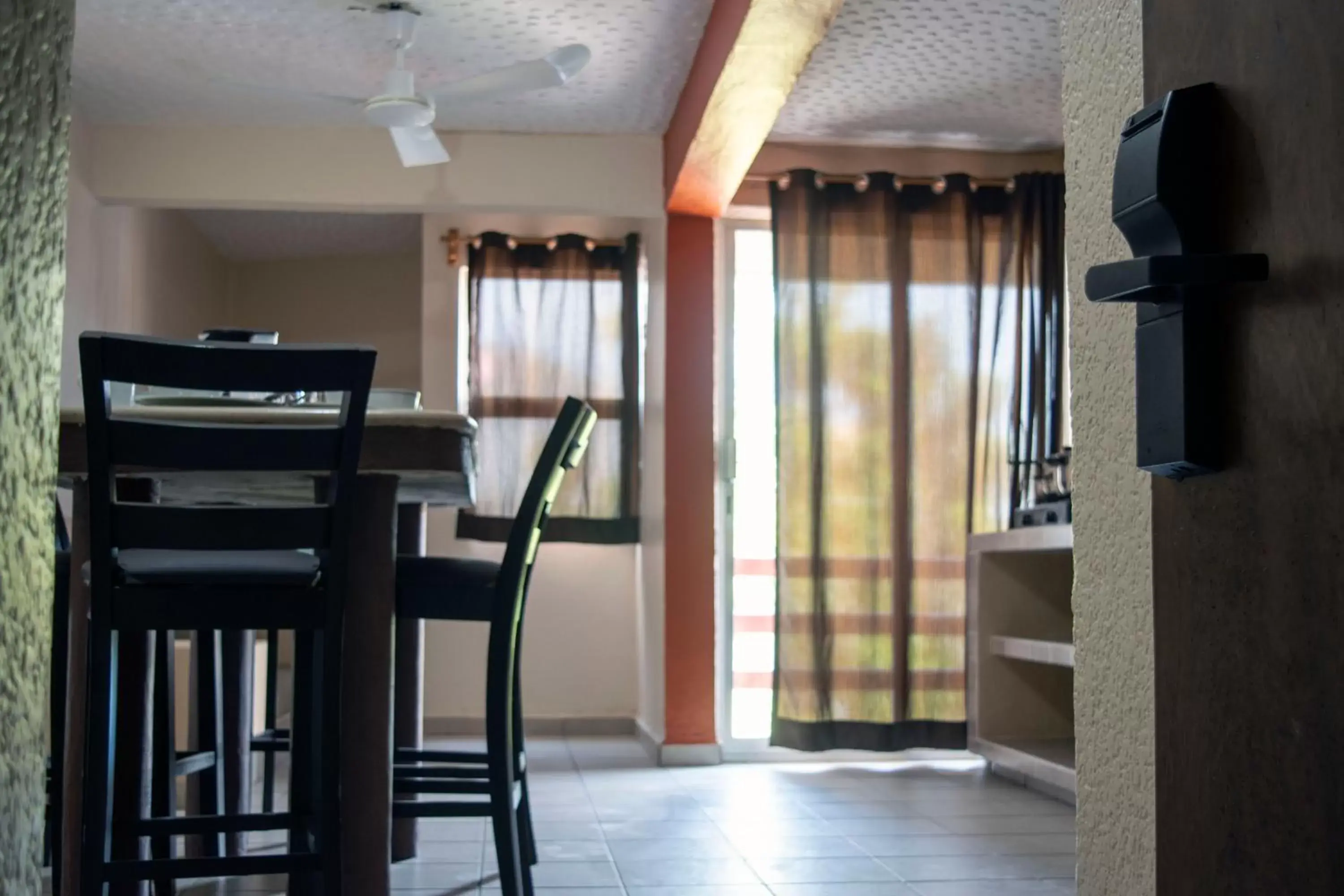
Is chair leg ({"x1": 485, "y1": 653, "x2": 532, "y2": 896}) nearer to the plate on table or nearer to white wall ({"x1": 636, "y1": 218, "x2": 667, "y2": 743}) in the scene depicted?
the plate on table

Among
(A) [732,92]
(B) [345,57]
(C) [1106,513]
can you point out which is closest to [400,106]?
(B) [345,57]

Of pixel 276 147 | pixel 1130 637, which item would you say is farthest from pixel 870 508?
pixel 1130 637

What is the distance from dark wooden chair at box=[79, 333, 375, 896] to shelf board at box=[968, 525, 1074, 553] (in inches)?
93.3

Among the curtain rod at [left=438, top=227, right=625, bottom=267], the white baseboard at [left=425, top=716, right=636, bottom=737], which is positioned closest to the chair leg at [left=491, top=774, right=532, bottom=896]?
the white baseboard at [left=425, top=716, right=636, bottom=737]

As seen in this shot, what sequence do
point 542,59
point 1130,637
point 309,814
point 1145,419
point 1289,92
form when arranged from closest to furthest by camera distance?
point 1289,92, point 1145,419, point 1130,637, point 309,814, point 542,59

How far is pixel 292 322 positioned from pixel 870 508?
359 cm

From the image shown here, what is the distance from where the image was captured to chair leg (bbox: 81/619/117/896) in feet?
6.75

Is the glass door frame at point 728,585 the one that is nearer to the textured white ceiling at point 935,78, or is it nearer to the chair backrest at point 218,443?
the textured white ceiling at point 935,78

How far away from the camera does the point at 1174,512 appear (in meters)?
0.60

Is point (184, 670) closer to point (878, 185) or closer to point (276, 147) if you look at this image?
point (276, 147)

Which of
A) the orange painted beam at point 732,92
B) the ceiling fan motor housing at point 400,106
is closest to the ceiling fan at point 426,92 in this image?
the ceiling fan motor housing at point 400,106

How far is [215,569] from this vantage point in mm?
2188

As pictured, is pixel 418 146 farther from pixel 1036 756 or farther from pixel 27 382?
pixel 27 382

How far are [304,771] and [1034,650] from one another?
2.68m
